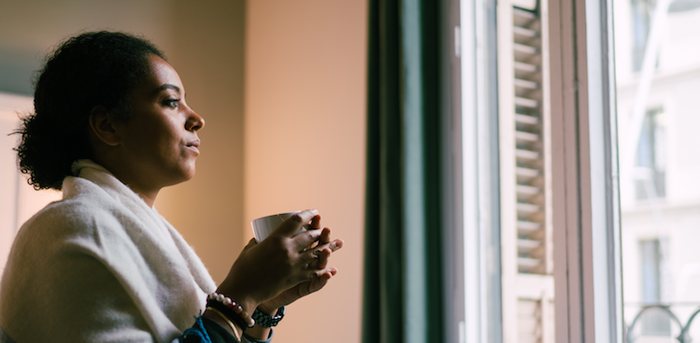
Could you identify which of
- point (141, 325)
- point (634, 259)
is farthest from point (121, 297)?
point (634, 259)

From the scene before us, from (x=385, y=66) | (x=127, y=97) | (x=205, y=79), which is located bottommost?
(x=127, y=97)

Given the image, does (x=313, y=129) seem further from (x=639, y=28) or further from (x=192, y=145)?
(x=192, y=145)

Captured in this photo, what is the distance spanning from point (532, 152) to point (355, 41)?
81 cm

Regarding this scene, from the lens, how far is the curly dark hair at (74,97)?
3.00ft

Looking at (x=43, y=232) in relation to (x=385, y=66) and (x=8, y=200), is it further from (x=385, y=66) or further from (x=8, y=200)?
(x=8, y=200)

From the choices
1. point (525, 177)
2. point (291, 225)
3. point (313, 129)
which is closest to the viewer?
point (291, 225)

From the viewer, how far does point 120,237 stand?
0.79 metres

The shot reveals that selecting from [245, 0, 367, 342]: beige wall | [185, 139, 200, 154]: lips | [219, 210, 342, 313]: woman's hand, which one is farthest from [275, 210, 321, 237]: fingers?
[245, 0, 367, 342]: beige wall

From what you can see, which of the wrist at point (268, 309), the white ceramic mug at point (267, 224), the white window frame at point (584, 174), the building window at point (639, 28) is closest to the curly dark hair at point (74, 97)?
the white ceramic mug at point (267, 224)

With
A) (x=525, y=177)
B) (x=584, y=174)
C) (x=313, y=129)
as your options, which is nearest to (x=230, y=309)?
(x=584, y=174)

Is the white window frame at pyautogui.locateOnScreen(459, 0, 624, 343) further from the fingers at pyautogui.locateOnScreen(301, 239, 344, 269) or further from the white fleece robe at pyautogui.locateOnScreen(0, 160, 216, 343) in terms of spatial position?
the white fleece robe at pyautogui.locateOnScreen(0, 160, 216, 343)

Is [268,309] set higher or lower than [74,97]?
lower

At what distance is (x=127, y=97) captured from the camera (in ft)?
3.07

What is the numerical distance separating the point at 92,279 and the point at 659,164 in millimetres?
1277
